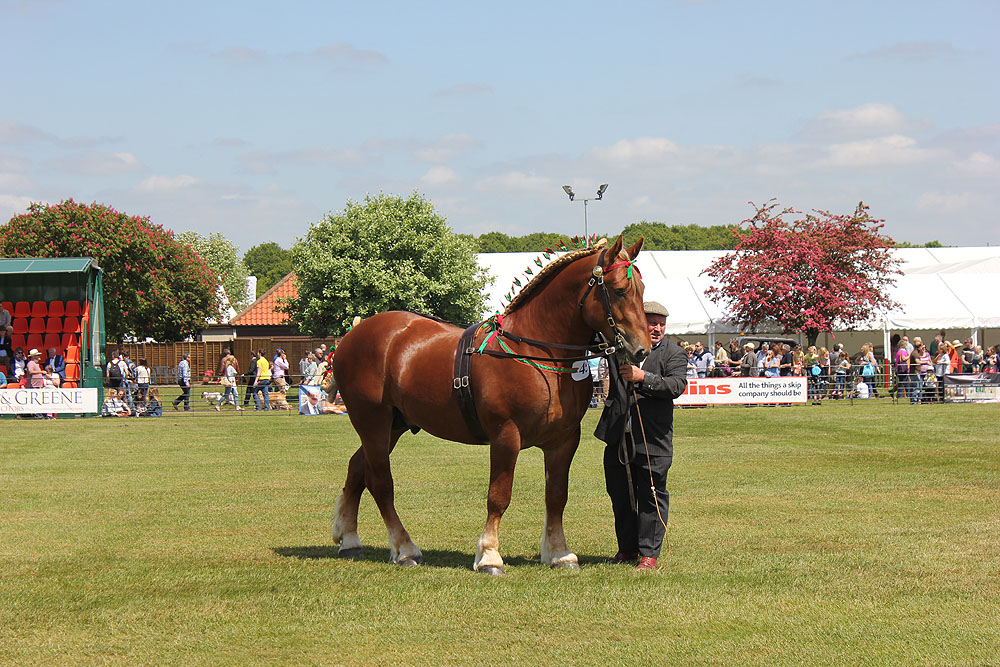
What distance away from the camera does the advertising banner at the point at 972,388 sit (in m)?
28.9

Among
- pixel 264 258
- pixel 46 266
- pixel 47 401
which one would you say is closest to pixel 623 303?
pixel 47 401

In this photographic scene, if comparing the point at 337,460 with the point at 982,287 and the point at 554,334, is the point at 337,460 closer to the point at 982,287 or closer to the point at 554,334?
the point at 554,334

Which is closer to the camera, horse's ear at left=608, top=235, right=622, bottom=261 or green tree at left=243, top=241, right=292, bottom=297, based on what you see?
horse's ear at left=608, top=235, right=622, bottom=261

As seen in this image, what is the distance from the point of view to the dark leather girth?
7.71 meters

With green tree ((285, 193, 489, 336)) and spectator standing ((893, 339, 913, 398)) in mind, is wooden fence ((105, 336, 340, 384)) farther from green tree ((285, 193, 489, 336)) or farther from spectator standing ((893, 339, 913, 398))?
spectator standing ((893, 339, 913, 398))

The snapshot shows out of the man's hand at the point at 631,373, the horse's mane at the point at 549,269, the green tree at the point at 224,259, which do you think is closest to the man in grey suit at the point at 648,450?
the man's hand at the point at 631,373

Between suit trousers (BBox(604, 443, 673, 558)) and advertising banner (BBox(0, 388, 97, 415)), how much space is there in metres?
23.0

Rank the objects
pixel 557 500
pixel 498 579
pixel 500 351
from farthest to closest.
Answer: pixel 557 500, pixel 500 351, pixel 498 579

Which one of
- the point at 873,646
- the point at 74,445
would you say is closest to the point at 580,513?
the point at 873,646

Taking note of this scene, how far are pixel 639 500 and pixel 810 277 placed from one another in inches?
1346

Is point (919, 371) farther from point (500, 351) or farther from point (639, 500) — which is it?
point (500, 351)

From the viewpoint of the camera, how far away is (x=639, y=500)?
7941mm

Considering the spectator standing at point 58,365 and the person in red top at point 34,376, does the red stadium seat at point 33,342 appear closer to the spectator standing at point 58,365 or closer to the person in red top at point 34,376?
the spectator standing at point 58,365

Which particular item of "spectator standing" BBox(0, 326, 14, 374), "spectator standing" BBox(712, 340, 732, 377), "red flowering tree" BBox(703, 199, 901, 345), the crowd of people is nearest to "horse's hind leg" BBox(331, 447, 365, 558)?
the crowd of people
